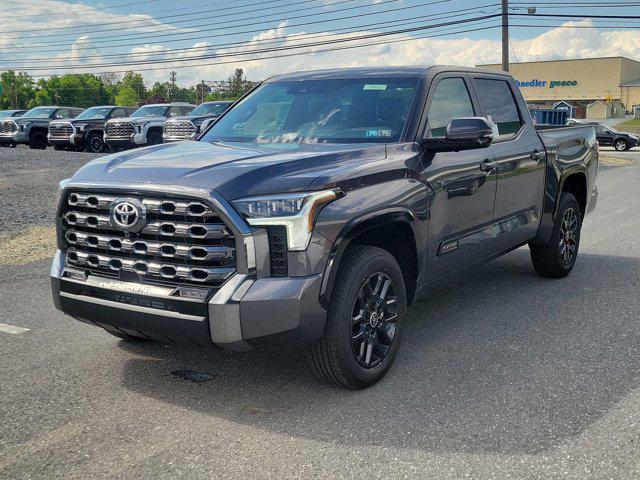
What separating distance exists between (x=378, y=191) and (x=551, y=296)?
285 cm

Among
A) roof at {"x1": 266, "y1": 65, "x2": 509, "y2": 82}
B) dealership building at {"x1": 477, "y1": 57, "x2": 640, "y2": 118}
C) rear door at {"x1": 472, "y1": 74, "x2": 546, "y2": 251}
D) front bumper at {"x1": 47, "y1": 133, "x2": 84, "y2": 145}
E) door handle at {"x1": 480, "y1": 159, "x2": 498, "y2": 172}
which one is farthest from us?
dealership building at {"x1": 477, "y1": 57, "x2": 640, "y2": 118}

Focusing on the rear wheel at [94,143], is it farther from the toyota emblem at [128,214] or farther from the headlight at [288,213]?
the headlight at [288,213]

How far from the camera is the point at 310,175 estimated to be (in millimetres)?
3635

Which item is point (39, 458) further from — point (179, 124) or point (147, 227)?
point (179, 124)

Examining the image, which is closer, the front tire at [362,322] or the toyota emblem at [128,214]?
the toyota emblem at [128,214]

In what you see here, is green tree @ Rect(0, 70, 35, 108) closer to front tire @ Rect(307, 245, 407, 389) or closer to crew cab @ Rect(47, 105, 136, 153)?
crew cab @ Rect(47, 105, 136, 153)

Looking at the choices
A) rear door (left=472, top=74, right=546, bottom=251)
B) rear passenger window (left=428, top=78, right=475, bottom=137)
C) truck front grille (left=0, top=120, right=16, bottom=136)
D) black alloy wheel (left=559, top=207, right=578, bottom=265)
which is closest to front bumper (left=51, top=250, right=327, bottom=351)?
rear passenger window (left=428, top=78, right=475, bottom=137)

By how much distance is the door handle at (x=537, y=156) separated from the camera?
5892 mm

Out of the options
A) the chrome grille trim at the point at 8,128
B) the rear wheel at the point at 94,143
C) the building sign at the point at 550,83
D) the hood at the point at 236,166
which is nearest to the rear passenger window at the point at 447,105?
the hood at the point at 236,166

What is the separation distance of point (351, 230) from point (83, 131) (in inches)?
933

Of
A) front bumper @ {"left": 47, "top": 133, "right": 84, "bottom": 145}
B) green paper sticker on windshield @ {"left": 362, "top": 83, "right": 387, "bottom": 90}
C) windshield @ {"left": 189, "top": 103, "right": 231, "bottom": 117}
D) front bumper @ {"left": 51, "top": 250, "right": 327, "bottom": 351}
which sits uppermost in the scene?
green paper sticker on windshield @ {"left": 362, "top": 83, "right": 387, "bottom": 90}

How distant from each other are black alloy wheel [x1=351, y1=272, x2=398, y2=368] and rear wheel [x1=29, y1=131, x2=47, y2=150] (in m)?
27.9

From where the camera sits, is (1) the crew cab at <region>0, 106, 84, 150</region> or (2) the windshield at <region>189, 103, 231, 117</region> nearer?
(2) the windshield at <region>189, 103, 231, 117</region>

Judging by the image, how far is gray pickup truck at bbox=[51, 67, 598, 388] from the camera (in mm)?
3432
